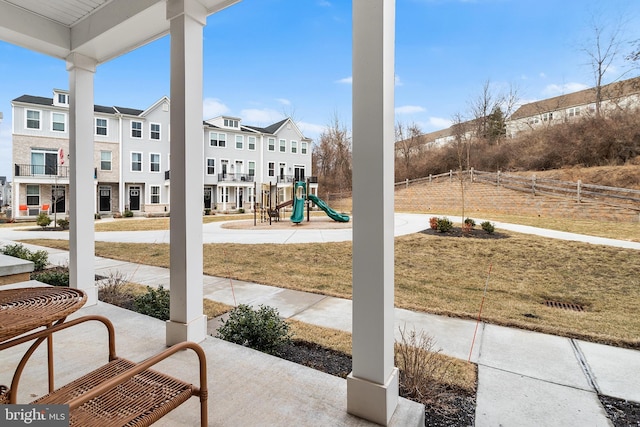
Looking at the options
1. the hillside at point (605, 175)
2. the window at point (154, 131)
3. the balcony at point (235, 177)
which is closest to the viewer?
the hillside at point (605, 175)

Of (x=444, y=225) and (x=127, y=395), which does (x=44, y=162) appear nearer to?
(x=444, y=225)

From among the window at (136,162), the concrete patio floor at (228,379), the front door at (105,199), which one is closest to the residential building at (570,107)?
the concrete patio floor at (228,379)

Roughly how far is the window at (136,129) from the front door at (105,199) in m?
4.01

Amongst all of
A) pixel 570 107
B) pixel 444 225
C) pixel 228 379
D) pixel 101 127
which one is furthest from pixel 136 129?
pixel 570 107

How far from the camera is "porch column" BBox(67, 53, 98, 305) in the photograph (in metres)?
3.46

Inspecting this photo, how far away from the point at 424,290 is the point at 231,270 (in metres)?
3.77

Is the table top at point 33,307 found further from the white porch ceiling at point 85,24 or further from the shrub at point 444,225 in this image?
the shrub at point 444,225

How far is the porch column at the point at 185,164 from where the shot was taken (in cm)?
252

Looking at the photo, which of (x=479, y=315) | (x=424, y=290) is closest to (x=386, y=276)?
(x=479, y=315)

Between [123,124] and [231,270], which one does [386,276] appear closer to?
[231,270]

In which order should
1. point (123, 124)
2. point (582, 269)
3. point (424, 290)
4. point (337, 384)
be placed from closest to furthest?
point (337, 384) < point (424, 290) < point (582, 269) < point (123, 124)

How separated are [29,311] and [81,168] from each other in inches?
106

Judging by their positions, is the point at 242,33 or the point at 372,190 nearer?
the point at 372,190

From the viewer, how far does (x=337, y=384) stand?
A: 2.05 metres
